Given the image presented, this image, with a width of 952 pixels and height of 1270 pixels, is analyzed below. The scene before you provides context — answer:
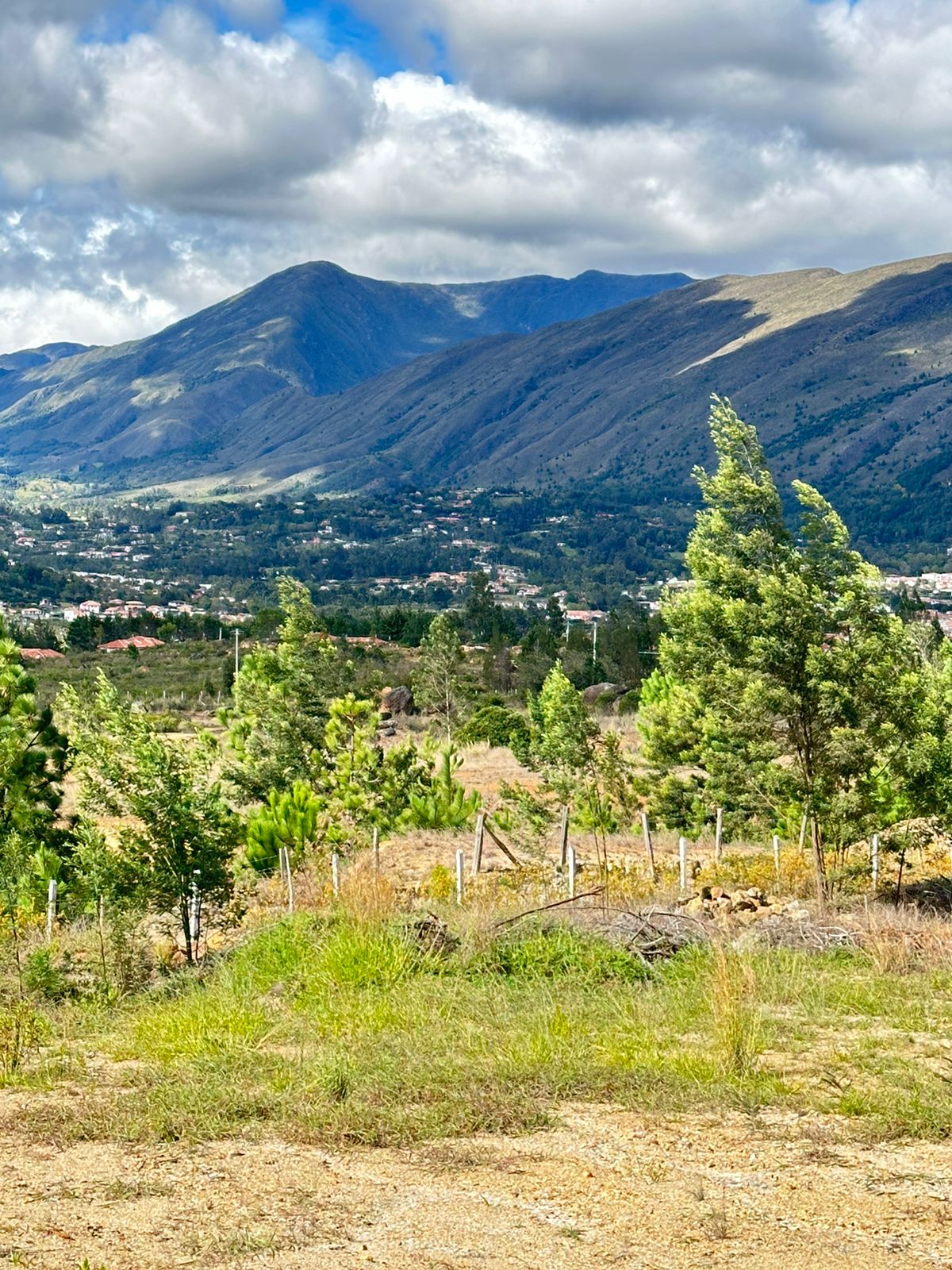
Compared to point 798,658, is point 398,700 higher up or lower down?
lower down

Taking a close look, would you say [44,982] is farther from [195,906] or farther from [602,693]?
[602,693]

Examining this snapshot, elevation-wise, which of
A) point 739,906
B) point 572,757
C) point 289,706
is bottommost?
point 739,906

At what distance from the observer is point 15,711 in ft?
66.0

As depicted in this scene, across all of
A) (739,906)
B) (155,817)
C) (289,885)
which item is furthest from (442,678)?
(155,817)

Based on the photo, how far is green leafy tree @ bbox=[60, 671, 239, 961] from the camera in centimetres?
1198

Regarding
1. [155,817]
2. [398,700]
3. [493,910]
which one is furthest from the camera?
[398,700]

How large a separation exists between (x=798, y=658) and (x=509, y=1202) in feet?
33.2

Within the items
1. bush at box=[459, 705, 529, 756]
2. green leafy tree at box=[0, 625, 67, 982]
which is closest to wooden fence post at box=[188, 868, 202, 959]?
green leafy tree at box=[0, 625, 67, 982]

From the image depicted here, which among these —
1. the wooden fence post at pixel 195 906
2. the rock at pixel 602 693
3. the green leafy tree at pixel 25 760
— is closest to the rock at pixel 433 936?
the wooden fence post at pixel 195 906

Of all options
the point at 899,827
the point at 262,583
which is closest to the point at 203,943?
the point at 899,827

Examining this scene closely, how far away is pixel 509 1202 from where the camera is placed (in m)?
6.29

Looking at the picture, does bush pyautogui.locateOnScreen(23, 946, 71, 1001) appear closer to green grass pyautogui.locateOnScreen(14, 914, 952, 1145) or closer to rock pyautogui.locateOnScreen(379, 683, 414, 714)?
green grass pyautogui.locateOnScreen(14, 914, 952, 1145)

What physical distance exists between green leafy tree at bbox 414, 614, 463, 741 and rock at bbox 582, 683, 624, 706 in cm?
734

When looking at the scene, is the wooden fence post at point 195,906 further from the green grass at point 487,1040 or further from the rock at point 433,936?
the rock at point 433,936
